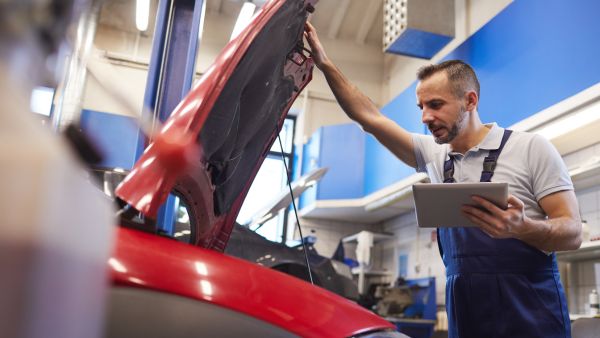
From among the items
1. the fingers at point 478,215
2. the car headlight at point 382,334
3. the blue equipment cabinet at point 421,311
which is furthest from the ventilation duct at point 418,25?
the car headlight at point 382,334

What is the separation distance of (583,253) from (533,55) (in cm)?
154

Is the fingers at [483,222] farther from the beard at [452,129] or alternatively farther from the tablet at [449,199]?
the beard at [452,129]

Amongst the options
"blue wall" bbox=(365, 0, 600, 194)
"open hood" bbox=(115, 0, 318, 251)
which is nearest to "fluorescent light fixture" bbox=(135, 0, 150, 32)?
"blue wall" bbox=(365, 0, 600, 194)

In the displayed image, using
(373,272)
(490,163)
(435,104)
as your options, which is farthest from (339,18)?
(490,163)

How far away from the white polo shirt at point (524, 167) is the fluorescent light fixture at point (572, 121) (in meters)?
2.01

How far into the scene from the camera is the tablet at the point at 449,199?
1.47 meters

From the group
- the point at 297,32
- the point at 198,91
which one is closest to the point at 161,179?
the point at 198,91

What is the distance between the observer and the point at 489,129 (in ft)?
6.55

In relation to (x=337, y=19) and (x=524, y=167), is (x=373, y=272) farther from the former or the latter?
(x=524, y=167)

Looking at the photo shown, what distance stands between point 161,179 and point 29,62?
476 millimetres

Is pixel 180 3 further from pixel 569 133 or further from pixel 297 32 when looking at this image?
pixel 569 133

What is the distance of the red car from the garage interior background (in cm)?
24

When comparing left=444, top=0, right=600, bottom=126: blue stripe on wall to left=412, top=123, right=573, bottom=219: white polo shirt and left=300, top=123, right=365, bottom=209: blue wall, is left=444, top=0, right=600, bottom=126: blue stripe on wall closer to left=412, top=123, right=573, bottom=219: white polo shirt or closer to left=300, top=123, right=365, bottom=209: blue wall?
left=412, top=123, right=573, bottom=219: white polo shirt

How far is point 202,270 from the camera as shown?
66 cm
